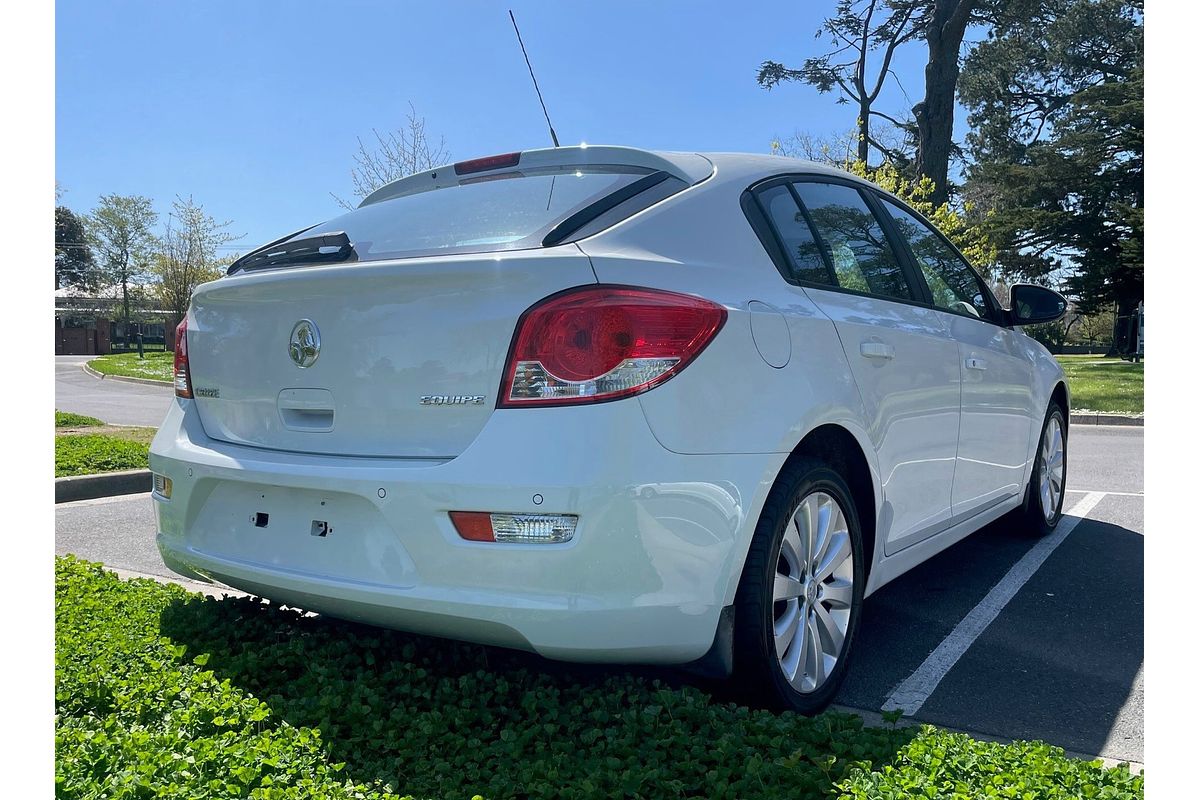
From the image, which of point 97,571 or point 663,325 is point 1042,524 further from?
point 97,571

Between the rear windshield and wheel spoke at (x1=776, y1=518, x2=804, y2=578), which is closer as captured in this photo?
the rear windshield

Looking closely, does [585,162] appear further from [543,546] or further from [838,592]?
[838,592]

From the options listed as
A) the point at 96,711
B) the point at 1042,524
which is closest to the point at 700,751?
the point at 96,711

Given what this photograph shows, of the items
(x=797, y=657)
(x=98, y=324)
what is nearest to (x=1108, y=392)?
(x=797, y=657)

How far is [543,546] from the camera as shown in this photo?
2.30m

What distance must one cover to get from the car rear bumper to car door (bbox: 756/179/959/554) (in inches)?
26.7

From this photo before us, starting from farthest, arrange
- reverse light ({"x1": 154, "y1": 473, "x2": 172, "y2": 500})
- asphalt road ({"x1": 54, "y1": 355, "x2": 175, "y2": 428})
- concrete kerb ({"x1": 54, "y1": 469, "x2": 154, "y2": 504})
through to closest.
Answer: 1. asphalt road ({"x1": 54, "y1": 355, "x2": 175, "y2": 428})
2. concrete kerb ({"x1": 54, "y1": 469, "x2": 154, "y2": 504})
3. reverse light ({"x1": 154, "y1": 473, "x2": 172, "y2": 500})

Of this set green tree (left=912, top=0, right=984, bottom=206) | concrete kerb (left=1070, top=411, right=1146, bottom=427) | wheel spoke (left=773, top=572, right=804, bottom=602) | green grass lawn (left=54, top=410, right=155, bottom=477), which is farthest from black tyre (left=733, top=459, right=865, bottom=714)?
green tree (left=912, top=0, right=984, bottom=206)

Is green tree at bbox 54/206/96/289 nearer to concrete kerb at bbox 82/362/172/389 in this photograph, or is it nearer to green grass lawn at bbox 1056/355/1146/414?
concrete kerb at bbox 82/362/172/389

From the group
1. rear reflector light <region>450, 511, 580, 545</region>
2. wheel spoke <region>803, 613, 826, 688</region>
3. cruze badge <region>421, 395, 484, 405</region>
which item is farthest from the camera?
wheel spoke <region>803, 613, 826, 688</region>

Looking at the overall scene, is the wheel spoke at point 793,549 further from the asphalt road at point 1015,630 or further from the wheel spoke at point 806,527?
the asphalt road at point 1015,630

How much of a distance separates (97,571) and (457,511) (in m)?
2.60

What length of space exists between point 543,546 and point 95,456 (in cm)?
667

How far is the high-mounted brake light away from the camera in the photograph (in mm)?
3174
